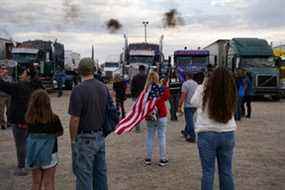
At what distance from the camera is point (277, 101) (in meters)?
27.1

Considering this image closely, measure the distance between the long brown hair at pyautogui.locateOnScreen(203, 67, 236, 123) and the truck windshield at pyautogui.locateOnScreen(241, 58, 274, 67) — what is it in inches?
880

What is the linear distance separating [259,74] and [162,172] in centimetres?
1950

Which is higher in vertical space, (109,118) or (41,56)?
(41,56)

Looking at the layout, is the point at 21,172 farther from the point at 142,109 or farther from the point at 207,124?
the point at 207,124

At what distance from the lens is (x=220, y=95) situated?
17.7 ft

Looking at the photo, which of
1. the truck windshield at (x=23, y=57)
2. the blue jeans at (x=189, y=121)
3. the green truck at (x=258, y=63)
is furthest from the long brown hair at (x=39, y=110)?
the truck windshield at (x=23, y=57)

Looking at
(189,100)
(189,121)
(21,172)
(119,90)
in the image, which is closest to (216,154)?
(21,172)

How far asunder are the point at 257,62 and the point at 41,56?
559 inches

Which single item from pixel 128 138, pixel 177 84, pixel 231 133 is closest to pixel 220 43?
pixel 177 84

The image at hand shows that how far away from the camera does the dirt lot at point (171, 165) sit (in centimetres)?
738

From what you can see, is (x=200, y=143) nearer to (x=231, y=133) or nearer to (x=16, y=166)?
(x=231, y=133)

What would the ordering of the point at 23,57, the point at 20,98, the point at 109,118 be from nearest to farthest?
the point at 109,118 < the point at 20,98 < the point at 23,57

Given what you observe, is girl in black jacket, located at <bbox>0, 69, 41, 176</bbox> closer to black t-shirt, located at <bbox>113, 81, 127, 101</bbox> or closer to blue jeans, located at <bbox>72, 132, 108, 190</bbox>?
blue jeans, located at <bbox>72, 132, 108, 190</bbox>

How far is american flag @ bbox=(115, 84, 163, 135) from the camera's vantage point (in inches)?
334
